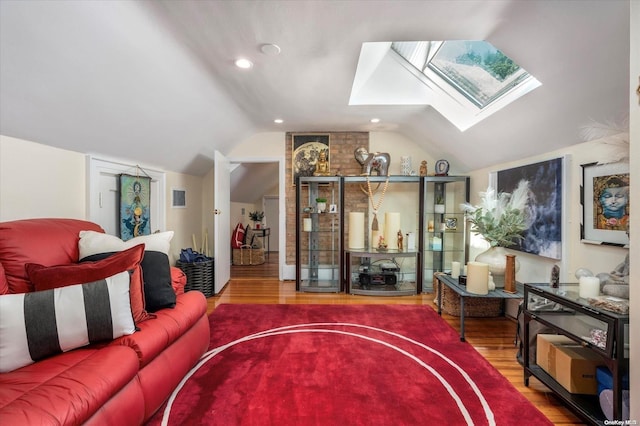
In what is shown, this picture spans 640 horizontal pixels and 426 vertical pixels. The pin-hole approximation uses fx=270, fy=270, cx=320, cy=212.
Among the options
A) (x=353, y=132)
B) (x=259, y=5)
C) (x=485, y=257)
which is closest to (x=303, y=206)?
(x=353, y=132)

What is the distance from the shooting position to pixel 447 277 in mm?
2922

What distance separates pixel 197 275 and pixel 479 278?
3.21 m

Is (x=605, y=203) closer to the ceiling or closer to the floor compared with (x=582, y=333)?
closer to the ceiling

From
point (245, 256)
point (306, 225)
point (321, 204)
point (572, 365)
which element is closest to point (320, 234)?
point (306, 225)

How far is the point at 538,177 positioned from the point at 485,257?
0.87 meters

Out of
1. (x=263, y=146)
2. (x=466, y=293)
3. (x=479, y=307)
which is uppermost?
(x=263, y=146)

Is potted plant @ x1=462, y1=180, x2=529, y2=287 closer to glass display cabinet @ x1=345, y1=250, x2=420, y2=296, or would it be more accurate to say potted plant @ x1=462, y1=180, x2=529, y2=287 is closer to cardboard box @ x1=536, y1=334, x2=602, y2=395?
cardboard box @ x1=536, y1=334, x2=602, y2=395

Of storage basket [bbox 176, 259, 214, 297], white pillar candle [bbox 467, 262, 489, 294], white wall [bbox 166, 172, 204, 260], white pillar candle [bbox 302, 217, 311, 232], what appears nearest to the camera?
white pillar candle [bbox 467, 262, 489, 294]

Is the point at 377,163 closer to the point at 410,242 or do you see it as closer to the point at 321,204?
the point at 321,204

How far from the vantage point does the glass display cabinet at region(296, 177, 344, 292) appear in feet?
13.6

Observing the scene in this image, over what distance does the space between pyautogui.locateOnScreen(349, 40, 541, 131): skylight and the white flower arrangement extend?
836 mm

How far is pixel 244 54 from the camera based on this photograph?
2168 mm

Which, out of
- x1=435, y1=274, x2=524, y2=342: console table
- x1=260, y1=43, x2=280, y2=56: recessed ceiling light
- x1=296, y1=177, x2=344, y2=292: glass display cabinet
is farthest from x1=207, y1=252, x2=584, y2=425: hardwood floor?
x1=260, y1=43, x2=280, y2=56: recessed ceiling light

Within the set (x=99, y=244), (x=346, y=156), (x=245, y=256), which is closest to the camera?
(x=99, y=244)
